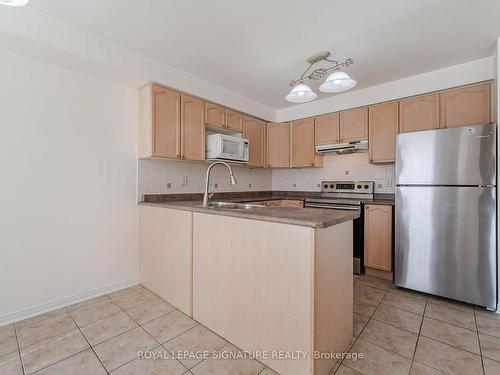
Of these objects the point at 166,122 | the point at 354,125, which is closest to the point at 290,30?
the point at 166,122

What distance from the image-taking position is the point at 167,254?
2.24m

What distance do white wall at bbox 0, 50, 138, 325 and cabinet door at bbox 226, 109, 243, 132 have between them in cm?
118

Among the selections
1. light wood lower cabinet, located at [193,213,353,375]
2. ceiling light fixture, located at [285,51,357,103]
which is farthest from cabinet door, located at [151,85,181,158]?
ceiling light fixture, located at [285,51,357,103]

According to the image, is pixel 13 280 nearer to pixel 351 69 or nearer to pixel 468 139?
pixel 351 69

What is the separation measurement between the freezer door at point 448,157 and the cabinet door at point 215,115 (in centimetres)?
209

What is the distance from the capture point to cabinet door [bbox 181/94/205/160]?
2.74 metres

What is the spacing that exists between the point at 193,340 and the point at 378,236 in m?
2.30

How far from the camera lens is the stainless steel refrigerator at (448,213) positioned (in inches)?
80.0

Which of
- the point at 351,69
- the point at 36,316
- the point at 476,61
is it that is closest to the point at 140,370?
the point at 36,316

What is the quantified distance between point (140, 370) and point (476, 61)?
3956 mm

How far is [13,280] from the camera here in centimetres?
194

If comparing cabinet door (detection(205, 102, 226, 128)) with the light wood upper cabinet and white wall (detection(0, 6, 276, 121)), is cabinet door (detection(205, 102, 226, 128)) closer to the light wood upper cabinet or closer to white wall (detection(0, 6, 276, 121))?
white wall (detection(0, 6, 276, 121))

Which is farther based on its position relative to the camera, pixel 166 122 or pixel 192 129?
pixel 192 129

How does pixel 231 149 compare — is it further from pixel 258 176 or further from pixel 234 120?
pixel 258 176
